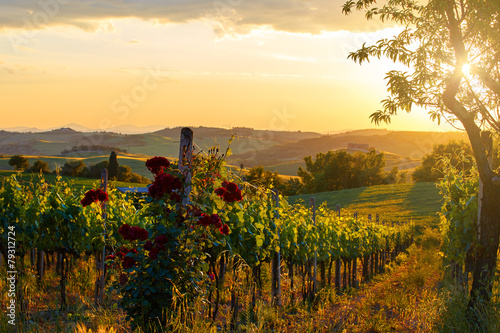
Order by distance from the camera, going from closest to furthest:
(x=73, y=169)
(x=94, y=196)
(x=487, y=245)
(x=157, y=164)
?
(x=157, y=164)
(x=94, y=196)
(x=487, y=245)
(x=73, y=169)

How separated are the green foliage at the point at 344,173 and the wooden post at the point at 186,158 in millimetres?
64321

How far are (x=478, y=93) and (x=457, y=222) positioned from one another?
3253 mm

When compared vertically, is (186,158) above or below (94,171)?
above

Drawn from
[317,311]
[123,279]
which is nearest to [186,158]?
[123,279]

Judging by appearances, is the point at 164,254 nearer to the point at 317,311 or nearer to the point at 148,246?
the point at 148,246

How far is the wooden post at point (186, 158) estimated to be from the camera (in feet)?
17.9

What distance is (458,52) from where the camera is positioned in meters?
7.35

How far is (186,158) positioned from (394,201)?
4791 cm

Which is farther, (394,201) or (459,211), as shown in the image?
(394,201)

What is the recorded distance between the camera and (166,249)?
16.6ft

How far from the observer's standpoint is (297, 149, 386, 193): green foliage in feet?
228

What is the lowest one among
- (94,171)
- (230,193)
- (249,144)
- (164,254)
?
(94,171)

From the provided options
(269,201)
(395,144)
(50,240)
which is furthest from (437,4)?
(395,144)

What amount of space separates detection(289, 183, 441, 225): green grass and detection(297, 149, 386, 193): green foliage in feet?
33.4
